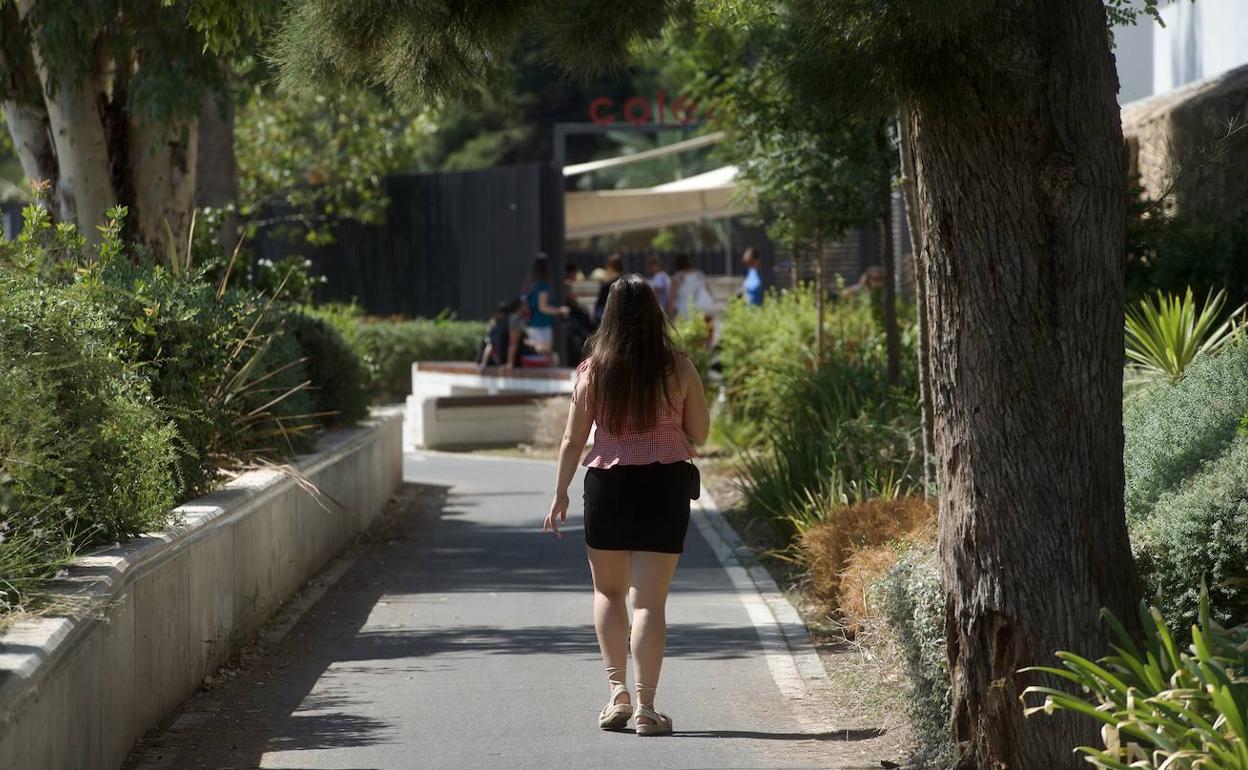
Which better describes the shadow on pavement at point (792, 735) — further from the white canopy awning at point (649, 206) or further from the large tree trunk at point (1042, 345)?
the white canopy awning at point (649, 206)

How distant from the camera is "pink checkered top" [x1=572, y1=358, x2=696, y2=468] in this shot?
6695mm

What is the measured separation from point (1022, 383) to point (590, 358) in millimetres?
2207

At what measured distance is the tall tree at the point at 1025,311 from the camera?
5.13m

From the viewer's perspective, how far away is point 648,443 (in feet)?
22.0

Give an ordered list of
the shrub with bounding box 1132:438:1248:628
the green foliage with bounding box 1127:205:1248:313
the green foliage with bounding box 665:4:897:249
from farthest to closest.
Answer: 1. the green foliage with bounding box 665:4:897:249
2. the green foliage with bounding box 1127:205:1248:313
3. the shrub with bounding box 1132:438:1248:628

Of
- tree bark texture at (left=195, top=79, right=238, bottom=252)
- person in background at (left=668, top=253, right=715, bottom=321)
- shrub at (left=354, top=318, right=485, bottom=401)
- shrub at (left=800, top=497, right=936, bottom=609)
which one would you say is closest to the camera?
shrub at (left=800, top=497, right=936, bottom=609)

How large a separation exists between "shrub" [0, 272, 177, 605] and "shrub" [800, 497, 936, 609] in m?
3.50

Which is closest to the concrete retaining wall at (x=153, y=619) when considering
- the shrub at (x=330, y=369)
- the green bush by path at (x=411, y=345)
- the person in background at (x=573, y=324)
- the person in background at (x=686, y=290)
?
the shrub at (x=330, y=369)

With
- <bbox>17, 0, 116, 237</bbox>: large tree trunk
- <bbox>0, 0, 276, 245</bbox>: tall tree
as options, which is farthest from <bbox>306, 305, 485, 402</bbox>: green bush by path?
<bbox>17, 0, 116, 237</bbox>: large tree trunk

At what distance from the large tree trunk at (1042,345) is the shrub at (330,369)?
759 cm

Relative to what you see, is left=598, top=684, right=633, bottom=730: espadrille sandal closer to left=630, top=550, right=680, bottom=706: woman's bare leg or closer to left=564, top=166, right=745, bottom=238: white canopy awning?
left=630, top=550, right=680, bottom=706: woman's bare leg

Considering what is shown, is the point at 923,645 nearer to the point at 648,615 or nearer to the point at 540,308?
the point at 648,615

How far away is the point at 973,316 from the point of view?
207 inches

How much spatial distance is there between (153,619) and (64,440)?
82 cm
